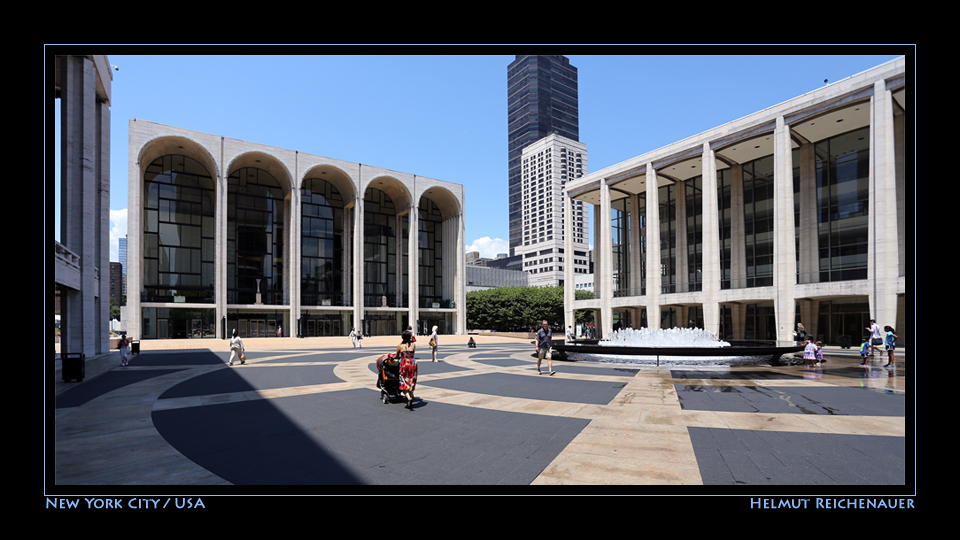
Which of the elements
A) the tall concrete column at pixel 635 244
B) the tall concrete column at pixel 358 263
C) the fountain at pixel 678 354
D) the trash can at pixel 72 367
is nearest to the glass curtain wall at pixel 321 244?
the tall concrete column at pixel 358 263

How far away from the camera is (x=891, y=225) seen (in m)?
28.7

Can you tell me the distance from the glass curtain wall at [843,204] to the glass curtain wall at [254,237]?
62.2 metres

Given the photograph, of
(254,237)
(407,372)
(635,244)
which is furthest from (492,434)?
(254,237)

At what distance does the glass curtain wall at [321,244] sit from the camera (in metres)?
62.1

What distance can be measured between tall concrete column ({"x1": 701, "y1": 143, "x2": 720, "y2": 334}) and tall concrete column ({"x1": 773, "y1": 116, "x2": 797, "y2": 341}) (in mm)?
5398

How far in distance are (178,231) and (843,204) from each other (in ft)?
233

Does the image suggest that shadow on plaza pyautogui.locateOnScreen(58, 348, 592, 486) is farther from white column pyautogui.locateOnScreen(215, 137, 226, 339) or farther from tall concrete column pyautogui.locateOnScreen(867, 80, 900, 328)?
white column pyautogui.locateOnScreen(215, 137, 226, 339)

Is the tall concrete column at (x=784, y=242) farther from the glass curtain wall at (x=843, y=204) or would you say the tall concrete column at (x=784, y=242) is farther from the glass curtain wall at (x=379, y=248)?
the glass curtain wall at (x=379, y=248)

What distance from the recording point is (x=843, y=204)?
3644 centimetres

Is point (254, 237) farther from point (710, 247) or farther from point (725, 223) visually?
point (725, 223)

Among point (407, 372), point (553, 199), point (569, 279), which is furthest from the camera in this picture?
point (553, 199)

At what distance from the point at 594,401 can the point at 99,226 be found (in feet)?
107

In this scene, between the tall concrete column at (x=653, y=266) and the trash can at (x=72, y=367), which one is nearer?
the trash can at (x=72, y=367)

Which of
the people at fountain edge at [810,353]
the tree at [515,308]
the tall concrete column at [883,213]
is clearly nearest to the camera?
the people at fountain edge at [810,353]
